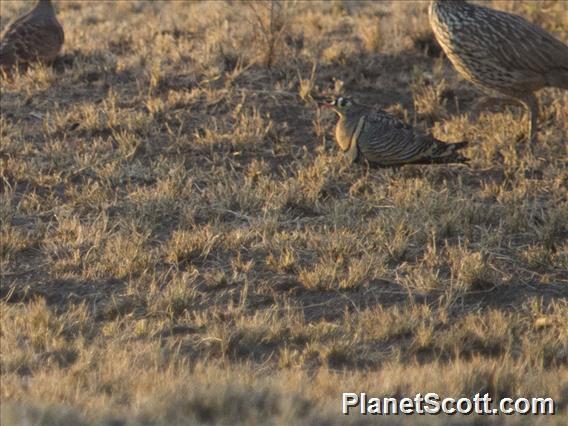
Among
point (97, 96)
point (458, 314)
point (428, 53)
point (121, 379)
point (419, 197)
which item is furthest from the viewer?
point (428, 53)

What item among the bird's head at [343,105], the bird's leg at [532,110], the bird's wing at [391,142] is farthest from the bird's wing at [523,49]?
the bird's head at [343,105]

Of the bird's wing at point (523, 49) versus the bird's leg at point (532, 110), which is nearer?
the bird's wing at point (523, 49)

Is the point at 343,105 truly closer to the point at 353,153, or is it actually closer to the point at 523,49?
the point at 353,153

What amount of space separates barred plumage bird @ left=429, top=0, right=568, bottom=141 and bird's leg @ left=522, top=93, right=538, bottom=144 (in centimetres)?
3

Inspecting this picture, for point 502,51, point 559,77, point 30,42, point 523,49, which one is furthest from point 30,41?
point 559,77

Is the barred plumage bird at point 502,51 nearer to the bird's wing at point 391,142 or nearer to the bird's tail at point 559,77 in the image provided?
the bird's tail at point 559,77

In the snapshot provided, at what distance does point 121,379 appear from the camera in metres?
5.27

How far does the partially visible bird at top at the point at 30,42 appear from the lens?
10.9 m

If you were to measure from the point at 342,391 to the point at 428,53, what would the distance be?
261 inches

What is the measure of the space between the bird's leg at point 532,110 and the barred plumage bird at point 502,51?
30 mm

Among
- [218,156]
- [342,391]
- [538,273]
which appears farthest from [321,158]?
[342,391]

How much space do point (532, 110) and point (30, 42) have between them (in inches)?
195

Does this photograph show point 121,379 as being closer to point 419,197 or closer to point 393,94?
point 419,197

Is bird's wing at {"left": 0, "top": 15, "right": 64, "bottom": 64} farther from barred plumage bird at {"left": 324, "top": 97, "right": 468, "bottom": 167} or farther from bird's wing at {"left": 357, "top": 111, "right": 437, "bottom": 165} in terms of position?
bird's wing at {"left": 357, "top": 111, "right": 437, "bottom": 165}
